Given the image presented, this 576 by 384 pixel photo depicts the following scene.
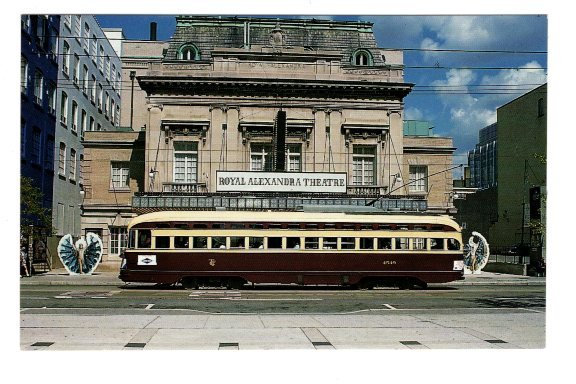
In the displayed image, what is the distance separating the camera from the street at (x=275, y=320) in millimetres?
13094

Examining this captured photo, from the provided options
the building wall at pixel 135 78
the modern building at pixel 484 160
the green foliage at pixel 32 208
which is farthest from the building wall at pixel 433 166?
the green foliage at pixel 32 208

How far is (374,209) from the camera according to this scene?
2466cm

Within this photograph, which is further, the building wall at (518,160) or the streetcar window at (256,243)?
the streetcar window at (256,243)

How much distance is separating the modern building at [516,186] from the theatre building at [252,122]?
3079mm

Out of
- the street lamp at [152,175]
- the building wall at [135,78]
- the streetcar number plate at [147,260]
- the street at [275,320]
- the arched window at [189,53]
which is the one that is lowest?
the street at [275,320]

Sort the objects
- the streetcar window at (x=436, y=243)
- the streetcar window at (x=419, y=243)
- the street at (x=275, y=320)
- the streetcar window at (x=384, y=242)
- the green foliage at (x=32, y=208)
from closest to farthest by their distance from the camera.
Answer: the street at (x=275, y=320)
the green foliage at (x=32, y=208)
the streetcar window at (x=384, y=242)
the streetcar window at (x=419, y=243)
the streetcar window at (x=436, y=243)

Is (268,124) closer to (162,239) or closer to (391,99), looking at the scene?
(391,99)

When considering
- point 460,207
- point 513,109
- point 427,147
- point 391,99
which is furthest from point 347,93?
point 513,109

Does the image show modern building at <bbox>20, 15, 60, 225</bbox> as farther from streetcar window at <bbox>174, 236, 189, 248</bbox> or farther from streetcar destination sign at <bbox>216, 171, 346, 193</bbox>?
streetcar destination sign at <bbox>216, 171, 346, 193</bbox>

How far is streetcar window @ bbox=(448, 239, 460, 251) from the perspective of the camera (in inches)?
972

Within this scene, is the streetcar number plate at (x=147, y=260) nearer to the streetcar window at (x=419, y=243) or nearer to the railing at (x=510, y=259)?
the streetcar window at (x=419, y=243)

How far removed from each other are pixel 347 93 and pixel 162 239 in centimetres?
1224

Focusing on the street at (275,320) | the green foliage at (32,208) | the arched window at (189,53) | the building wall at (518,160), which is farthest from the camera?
the arched window at (189,53)

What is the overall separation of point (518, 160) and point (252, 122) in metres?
12.1
